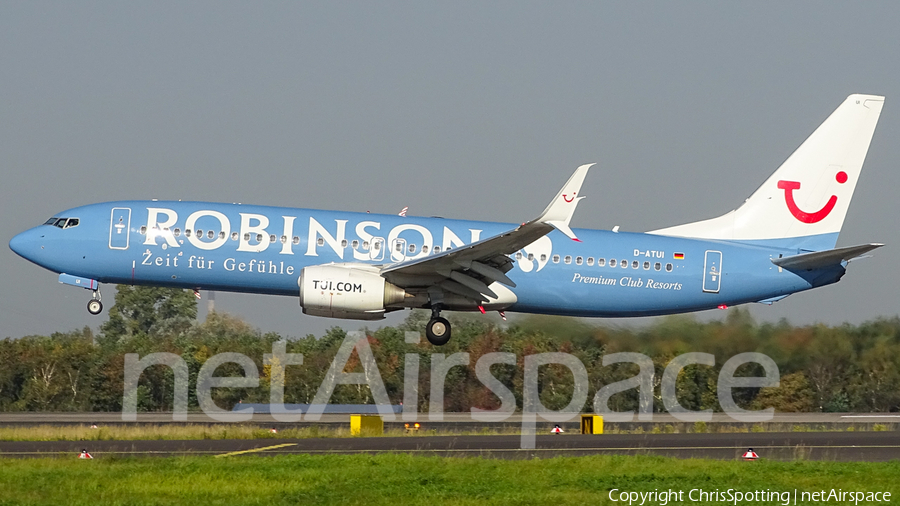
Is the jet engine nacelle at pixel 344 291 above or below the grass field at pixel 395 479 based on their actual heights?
above

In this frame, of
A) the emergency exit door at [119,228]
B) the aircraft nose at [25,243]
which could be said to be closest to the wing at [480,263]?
the emergency exit door at [119,228]

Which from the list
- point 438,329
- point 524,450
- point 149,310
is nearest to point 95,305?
point 438,329

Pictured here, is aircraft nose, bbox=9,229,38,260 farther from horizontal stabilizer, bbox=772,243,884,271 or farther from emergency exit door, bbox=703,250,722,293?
horizontal stabilizer, bbox=772,243,884,271

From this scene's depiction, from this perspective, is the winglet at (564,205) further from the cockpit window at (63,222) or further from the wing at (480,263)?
the cockpit window at (63,222)

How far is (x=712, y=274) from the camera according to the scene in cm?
3162

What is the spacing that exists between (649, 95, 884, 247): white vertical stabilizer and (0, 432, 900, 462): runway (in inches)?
271

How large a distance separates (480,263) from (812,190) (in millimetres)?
11363

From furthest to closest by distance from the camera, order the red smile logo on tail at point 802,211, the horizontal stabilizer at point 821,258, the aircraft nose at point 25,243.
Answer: the red smile logo on tail at point 802,211 → the aircraft nose at point 25,243 → the horizontal stabilizer at point 821,258

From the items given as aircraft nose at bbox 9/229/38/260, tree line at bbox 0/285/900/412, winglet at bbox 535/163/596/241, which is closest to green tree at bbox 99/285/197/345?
tree line at bbox 0/285/900/412

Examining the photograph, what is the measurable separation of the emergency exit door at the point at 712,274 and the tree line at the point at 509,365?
11.5 ft

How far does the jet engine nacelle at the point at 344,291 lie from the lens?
2839 centimetres

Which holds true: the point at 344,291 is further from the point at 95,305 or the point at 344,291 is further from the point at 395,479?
the point at 395,479

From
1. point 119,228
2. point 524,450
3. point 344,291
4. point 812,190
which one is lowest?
point 524,450

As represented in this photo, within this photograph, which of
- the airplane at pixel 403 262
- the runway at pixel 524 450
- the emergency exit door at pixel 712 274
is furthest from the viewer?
the emergency exit door at pixel 712 274
